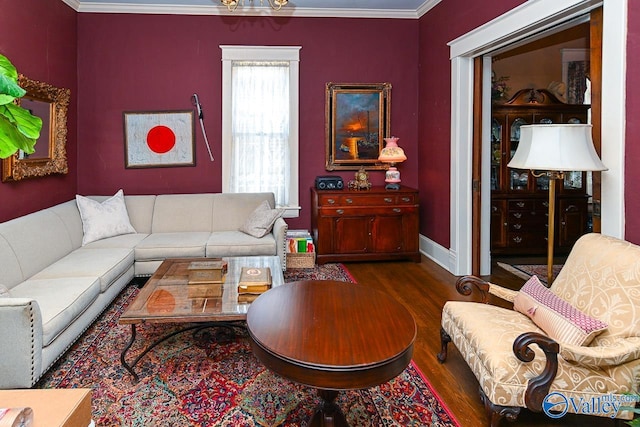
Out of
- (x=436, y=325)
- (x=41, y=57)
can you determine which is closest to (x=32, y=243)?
(x=41, y=57)

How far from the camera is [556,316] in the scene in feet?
6.97

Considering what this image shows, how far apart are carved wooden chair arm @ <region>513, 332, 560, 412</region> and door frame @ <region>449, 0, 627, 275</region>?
3.58 ft

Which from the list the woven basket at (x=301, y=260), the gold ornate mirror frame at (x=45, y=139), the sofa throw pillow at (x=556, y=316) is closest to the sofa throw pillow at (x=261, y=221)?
the woven basket at (x=301, y=260)

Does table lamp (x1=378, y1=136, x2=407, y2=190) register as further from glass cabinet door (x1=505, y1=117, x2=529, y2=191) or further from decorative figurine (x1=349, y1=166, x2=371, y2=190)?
glass cabinet door (x1=505, y1=117, x2=529, y2=191)

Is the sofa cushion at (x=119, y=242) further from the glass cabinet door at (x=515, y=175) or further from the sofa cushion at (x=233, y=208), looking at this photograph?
the glass cabinet door at (x=515, y=175)

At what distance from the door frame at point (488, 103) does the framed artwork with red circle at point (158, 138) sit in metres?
3.07

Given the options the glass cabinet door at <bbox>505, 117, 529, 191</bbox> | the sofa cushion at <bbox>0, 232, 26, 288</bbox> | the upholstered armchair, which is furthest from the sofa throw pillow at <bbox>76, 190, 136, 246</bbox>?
the glass cabinet door at <bbox>505, 117, 529, 191</bbox>

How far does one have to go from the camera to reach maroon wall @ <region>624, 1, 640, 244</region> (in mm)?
2396

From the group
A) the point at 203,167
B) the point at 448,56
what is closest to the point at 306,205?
the point at 203,167

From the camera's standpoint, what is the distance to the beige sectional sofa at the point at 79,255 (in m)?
2.29

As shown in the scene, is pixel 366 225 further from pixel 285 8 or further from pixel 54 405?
pixel 54 405

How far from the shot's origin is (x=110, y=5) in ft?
16.8

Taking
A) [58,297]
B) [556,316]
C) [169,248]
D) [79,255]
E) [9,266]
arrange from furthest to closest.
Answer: [169,248], [79,255], [9,266], [58,297], [556,316]

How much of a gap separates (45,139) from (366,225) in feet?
11.2
